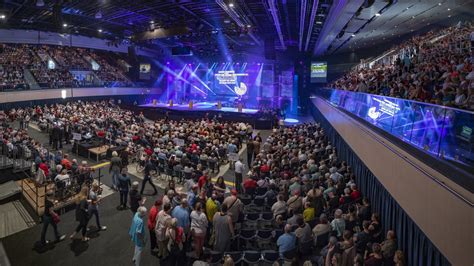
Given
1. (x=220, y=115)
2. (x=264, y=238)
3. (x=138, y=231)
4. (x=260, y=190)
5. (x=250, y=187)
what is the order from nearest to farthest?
(x=138, y=231)
(x=264, y=238)
(x=250, y=187)
(x=260, y=190)
(x=220, y=115)

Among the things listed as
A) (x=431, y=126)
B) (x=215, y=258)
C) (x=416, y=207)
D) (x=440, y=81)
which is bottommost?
(x=215, y=258)

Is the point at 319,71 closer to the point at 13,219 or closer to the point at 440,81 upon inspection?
the point at 440,81

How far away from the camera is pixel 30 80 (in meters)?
24.7

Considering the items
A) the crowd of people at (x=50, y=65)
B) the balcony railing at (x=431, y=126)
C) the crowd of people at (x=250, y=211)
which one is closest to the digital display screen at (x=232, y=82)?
the crowd of people at (x=50, y=65)

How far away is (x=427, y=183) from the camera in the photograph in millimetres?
3814

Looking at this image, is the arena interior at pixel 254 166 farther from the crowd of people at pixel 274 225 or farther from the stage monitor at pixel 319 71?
the stage monitor at pixel 319 71

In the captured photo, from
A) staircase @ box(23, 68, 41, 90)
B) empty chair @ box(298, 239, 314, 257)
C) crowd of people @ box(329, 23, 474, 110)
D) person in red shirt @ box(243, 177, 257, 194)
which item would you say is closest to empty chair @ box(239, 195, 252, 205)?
person in red shirt @ box(243, 177, 257, 194)

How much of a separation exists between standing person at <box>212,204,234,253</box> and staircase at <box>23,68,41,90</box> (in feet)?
83.4

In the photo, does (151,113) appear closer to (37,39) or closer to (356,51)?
(37,39)

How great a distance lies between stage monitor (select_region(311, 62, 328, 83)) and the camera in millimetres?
28000

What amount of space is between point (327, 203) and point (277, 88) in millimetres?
23184

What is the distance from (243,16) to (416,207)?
51.5 feet

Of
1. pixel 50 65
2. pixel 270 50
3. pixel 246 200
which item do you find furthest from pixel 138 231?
pixel 50 65

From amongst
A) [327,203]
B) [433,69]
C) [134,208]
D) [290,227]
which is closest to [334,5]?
[433,69]
